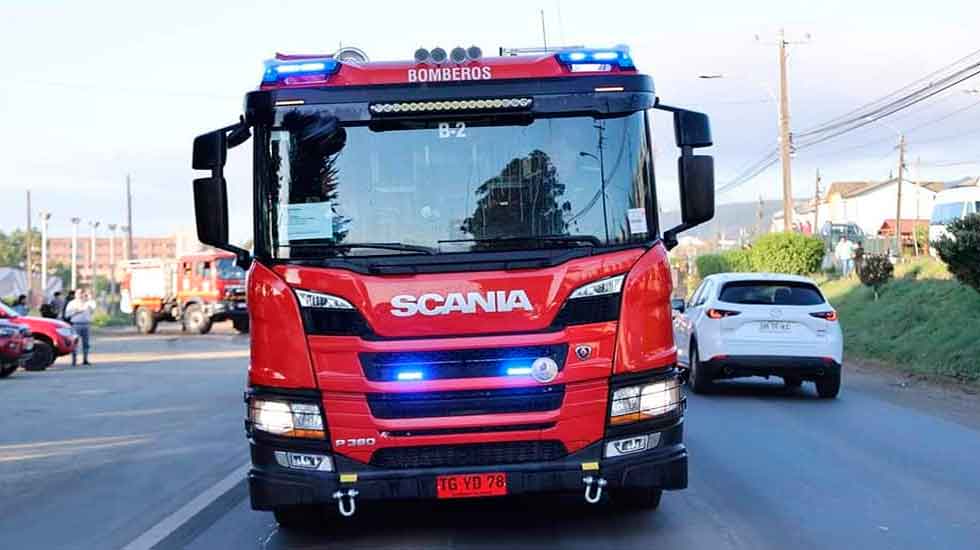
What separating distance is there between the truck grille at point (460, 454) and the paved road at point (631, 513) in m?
0.75

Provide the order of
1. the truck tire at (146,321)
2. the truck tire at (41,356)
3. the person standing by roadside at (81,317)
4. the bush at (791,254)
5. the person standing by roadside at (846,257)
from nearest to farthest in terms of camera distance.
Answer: the truck tire at (41,356), the person standing by roadside at (81,317), the person standing by roadside at (846,257), the bush at (791,254), the truck tire at (146,321)

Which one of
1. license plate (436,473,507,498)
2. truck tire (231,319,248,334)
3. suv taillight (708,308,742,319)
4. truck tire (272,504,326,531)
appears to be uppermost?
suv taillight (708,308,742,319)

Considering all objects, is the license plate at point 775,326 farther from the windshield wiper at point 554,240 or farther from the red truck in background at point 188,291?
the red truck in background at point 188,291

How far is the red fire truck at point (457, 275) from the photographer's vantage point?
23.7ft

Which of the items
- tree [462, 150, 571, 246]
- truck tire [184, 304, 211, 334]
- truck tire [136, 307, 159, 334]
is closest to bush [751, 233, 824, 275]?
truck tire [184, 304, 211, 334]

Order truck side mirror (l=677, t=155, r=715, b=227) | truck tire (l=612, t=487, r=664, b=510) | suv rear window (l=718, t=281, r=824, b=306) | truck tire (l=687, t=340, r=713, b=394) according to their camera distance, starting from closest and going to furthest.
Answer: truck side mirror (l=677, t=155, r=715, b=227)
truck tire (l=612, t=487, r=664, b=510)
suv rear window (l=718, t=281, r=824, b=306)
truck tire (l=687, t=340, r=713, b=394)

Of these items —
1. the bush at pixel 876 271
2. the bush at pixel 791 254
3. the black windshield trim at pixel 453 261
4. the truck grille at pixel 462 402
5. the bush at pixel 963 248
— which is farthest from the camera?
the bush at pixel 791 254

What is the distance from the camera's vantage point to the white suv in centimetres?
1647

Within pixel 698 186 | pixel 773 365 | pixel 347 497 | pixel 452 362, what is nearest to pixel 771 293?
pixel 773 365

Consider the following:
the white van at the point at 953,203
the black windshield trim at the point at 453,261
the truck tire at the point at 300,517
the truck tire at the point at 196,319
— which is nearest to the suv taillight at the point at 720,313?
the truck tire at the point at 300,517

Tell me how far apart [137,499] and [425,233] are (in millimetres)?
4119

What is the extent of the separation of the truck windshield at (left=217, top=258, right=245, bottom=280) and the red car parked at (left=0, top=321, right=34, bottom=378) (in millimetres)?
18936

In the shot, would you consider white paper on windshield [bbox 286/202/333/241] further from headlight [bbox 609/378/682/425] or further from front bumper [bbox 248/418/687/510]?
headlight [bbox 609/378/682/425]

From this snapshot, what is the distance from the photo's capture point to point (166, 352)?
34.2 m
